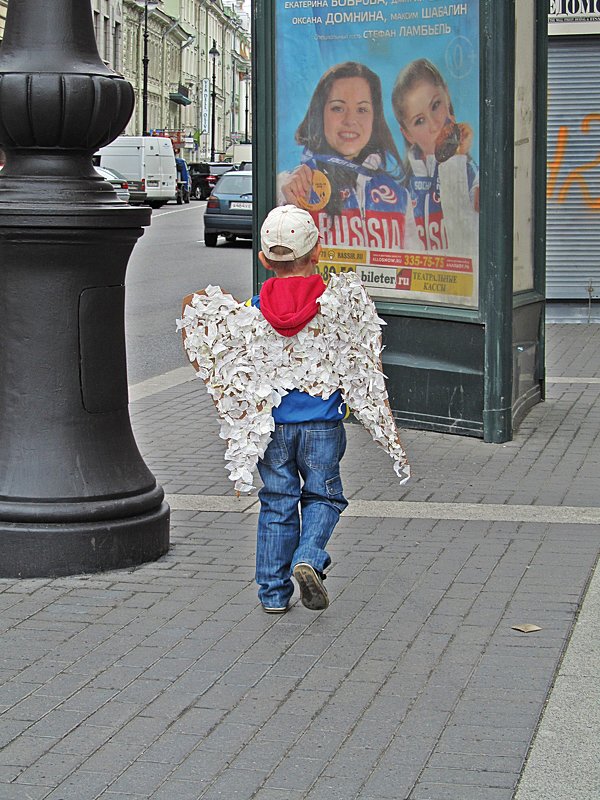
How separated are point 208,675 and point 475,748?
0.99 m

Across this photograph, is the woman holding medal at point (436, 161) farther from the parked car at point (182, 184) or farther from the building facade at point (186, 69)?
the building facade at point (186, 69)

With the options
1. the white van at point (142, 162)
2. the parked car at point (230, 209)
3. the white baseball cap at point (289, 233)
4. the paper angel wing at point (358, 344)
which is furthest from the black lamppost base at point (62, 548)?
the white van at point (142, 162)

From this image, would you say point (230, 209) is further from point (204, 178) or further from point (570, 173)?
point (204, 178)

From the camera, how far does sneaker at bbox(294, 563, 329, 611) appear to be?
4.92 m

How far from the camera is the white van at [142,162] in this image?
49.0 m

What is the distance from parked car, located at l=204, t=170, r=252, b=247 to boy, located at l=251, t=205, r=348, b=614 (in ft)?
76.6

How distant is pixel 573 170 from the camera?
14.5 m

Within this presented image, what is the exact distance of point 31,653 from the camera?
4637mm

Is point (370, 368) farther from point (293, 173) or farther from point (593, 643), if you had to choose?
point (293, 173)

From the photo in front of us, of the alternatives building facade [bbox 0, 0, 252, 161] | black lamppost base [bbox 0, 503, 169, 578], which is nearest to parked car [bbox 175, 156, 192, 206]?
building facade [bbox 0, 0, 252, 161]

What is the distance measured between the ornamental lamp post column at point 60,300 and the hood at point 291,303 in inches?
35.9

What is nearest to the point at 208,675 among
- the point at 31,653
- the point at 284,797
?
the point at 31,653

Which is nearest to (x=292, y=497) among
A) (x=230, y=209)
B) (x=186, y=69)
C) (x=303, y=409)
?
(x=303, y=409)

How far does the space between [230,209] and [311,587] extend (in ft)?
79.3
